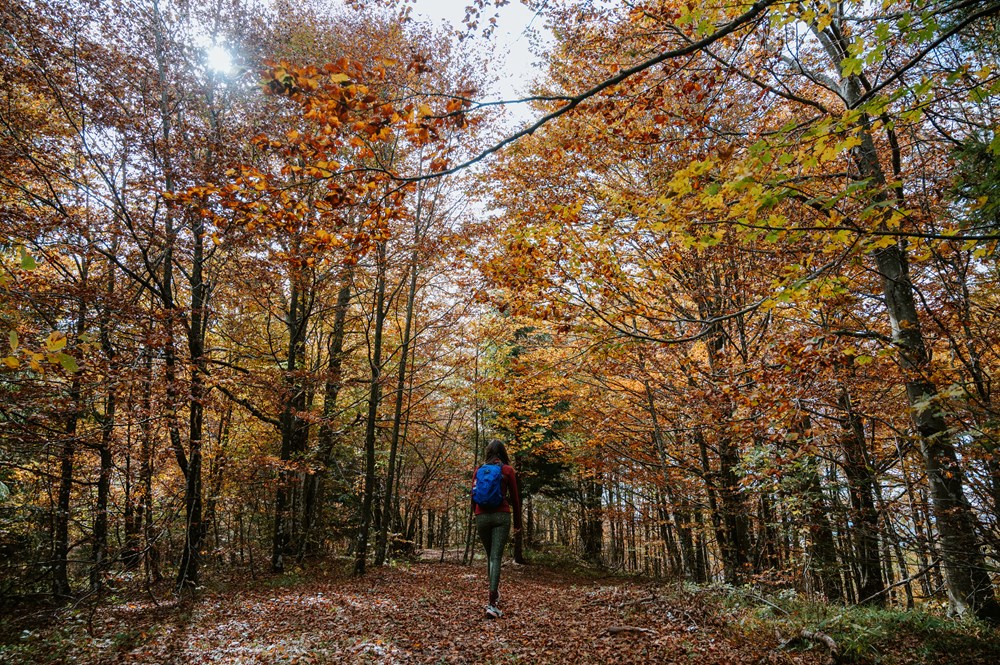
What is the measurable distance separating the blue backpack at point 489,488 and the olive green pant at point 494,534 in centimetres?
15

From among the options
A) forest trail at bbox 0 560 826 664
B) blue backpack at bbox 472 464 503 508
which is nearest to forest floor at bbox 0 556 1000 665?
forest trail at bbox 0 560 826 664

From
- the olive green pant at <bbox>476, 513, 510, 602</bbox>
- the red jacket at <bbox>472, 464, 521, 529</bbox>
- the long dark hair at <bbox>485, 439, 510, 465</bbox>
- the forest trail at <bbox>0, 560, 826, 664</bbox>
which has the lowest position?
the forest trail at <bbox>0, 560, 826, 664</bbox>

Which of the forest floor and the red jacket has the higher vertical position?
the red jacket

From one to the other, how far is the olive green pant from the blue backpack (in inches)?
6.1

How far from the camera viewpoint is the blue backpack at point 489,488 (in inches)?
241

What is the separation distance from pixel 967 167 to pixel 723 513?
260 inches

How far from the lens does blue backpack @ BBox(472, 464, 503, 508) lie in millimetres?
6129

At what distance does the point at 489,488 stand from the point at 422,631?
5.90 feet

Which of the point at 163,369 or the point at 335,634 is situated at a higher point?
the point at 163,369

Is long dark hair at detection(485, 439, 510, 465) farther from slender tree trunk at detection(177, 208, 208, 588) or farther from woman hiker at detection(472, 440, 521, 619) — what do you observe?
slender tree trunk at detection(177, 208, 208, 588)

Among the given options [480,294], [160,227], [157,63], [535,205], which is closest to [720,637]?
[480,294]

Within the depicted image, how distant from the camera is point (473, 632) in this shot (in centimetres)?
556

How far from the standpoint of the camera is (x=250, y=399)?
12.3 meters

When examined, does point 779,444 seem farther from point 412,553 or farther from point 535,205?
point 412,553
